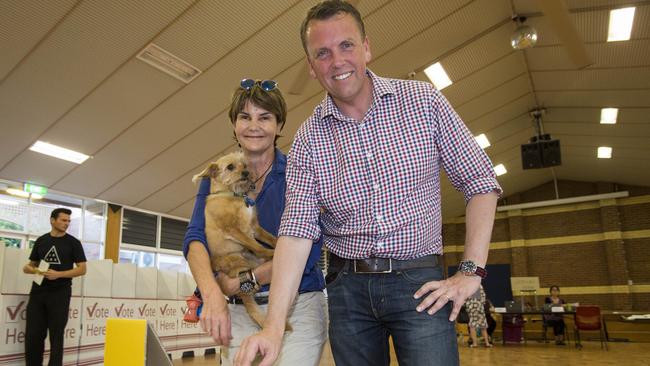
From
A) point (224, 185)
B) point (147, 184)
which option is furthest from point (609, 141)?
point (224, 185)

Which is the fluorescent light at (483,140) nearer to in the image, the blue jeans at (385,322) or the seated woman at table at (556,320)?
the seated woman at table at (556,320)

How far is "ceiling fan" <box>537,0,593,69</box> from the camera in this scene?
4.09 metres

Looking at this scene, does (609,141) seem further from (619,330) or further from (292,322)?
(292,322)

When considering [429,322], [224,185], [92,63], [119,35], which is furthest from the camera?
[92,63]

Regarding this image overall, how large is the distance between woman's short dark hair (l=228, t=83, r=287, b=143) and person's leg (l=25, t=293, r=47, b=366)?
4392 mm

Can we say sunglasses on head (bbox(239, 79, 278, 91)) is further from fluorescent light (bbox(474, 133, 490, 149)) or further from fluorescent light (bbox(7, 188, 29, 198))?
fluorescent light (bbox(474, 133, 490, 149))

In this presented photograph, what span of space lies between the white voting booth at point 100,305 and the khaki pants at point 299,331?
1.78 metres

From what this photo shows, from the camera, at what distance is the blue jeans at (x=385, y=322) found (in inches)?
52.7

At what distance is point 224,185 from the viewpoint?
2.04m

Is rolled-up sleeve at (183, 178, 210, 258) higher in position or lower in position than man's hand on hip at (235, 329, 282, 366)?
higher

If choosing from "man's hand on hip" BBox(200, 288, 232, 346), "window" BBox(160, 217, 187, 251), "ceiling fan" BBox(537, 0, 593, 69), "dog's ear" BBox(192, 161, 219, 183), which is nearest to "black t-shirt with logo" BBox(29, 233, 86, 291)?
"dog's ear" BBox(192, 161, 219, 183)

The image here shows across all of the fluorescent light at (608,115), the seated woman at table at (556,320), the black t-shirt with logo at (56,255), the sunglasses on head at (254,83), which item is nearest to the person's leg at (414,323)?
the sunglasses on head at (254,83)

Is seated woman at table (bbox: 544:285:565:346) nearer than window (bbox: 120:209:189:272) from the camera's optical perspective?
No

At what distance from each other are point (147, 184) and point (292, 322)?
411 inches
